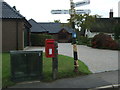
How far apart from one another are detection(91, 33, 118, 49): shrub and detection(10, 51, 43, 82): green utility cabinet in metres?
17.5

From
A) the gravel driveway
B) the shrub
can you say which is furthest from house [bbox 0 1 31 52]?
the shrub

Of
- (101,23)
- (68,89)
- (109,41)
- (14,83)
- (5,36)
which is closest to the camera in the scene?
(68,89)

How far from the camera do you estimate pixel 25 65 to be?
6.29m

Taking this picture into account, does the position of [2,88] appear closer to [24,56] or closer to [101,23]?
[24,56]

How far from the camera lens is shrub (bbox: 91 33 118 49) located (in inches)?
880

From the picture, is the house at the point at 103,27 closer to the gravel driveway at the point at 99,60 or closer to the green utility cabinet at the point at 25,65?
the gravel driveway at the point at 99,60

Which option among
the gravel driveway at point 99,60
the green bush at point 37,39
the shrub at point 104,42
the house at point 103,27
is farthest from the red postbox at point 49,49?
the house at point 103,27

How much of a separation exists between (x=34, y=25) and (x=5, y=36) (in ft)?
75.0

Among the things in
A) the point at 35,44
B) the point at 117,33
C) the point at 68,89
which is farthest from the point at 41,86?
the point at 117,33

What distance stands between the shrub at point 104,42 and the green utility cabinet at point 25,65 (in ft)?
57.4

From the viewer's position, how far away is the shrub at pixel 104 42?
2235cm

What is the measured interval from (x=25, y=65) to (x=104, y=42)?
18.3 m

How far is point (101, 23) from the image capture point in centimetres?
4238

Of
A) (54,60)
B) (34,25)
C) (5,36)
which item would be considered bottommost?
(54,60)
